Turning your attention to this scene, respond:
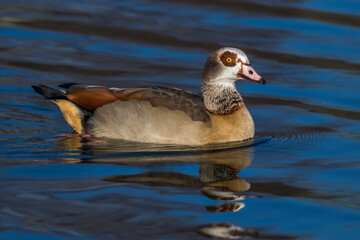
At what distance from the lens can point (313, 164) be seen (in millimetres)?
9070

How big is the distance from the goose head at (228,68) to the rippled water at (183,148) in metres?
0.89

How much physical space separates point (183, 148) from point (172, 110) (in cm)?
49

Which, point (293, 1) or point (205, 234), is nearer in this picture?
point (205, 234)

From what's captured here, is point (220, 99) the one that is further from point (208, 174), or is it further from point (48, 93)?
point (48, 93)

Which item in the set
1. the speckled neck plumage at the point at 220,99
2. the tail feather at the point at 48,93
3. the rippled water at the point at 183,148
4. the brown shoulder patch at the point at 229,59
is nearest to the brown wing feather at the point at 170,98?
the speckled neck plumage at the point at 220,99

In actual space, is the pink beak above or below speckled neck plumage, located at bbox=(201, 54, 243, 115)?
above

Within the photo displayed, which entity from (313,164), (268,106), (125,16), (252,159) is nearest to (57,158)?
(252,159)

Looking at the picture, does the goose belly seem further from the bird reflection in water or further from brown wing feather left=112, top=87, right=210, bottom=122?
the bird reflection in water

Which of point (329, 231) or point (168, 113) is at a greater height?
point (168, 113)

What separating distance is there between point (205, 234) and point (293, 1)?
1142 centimetres

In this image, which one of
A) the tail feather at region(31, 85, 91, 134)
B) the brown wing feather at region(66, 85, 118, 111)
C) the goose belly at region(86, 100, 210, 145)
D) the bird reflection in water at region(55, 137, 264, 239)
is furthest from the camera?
the tail feather at region(31, 85, 91, 134)

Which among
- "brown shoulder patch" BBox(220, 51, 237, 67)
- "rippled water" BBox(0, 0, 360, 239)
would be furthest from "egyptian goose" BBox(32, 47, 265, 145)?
"rippled water" BBox(0, 0, 360, 239)

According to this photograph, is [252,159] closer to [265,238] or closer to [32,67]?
[265,238]

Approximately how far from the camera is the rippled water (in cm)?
711
